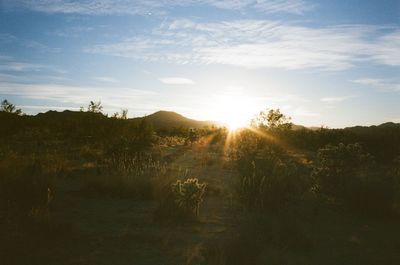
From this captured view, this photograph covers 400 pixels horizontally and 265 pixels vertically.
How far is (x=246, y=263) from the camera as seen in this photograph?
240 inches

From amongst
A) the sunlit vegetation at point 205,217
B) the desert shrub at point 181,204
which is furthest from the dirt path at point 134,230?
the desert shrub at point 181,204

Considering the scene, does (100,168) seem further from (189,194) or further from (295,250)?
(295,250)

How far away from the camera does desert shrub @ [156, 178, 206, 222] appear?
29.0ft

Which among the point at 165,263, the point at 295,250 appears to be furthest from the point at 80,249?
the point at 295,250

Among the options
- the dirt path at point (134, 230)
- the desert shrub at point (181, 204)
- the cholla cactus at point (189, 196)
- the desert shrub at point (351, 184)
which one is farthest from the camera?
the desert shrub at point (351, 184)

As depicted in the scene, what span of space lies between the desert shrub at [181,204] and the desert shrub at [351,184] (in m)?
3.67

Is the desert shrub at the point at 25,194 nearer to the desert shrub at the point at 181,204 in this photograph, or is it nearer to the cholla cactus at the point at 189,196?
the desert shrub at the point at 181,204

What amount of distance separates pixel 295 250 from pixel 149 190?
5.17 m

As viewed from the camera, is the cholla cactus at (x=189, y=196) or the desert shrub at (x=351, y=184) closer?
the cholla cactus at (x=189, y=196)

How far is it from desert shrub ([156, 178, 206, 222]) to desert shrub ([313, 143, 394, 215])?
145 inches

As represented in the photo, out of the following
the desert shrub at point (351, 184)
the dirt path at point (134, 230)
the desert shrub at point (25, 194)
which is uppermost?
the desert shrub at point (351, 184)

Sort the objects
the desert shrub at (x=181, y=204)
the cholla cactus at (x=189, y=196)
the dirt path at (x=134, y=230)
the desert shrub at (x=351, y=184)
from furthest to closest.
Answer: the desert shrub at (x=351, y=184) < the cholla cactus at (x=189, y=196) < the desert shrub at (x=181, y=204) < the dirt path at (x=134, y=230)

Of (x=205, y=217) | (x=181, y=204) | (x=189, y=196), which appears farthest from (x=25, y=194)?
(x=205, y=217)

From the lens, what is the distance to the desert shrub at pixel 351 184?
10.1 meters
